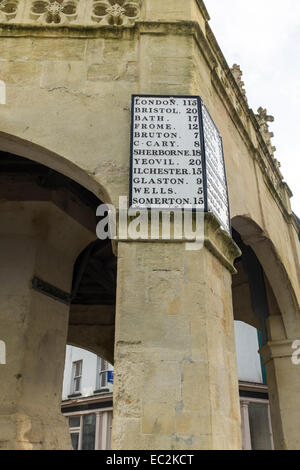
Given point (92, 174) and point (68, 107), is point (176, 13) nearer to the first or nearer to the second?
point (68, 107)

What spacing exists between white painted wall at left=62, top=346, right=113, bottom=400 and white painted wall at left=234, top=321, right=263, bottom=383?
221 inches

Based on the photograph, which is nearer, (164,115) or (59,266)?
(164,115)

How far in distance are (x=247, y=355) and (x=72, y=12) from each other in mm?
15899

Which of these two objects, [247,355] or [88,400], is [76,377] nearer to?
[88,400]

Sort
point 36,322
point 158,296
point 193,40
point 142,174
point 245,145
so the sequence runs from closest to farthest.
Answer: point 158,296, point 142,174, point 193,40, point 36,322, point 245,145

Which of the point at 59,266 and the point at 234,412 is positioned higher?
the point at 59,266

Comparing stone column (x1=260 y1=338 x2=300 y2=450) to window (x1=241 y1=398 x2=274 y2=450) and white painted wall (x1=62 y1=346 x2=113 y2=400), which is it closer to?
window (x1=241 y1=398 x2=274 y2=450)

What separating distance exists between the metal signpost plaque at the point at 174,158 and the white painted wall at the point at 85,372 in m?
16.8

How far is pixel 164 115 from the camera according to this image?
407cm

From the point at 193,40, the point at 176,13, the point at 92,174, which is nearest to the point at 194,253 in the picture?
the point at 92,174

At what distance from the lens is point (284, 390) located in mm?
A: 6336

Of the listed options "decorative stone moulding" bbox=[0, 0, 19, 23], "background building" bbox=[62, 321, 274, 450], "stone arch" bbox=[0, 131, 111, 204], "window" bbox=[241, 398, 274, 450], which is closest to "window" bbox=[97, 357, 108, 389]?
"background building" bbox=[62, 321, 274, 450]

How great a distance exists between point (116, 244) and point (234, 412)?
5.27 ft

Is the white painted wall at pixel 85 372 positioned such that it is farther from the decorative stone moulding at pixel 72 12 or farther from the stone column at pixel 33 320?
the decorative stone moulding at pixel 72 12
